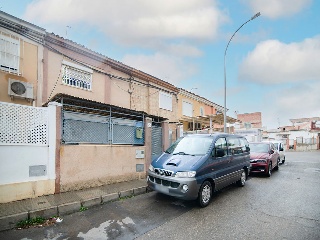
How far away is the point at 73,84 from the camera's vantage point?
12.1 metres

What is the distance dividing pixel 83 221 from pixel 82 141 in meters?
2.98

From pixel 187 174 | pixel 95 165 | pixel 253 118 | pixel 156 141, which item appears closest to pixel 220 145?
pixel 187 174

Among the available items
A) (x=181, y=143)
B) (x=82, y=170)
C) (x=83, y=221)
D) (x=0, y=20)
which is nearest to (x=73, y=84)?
(x=0, y=20)

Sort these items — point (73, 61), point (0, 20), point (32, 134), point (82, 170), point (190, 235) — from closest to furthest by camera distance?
point (190, 235) < point (32, 134) < point (82, 170) < point (0, 20) < point (73, 61)

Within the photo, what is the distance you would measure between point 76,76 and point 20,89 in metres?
3.23

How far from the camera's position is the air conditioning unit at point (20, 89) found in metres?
9.42

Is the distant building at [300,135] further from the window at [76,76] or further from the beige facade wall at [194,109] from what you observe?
the window at [76,76]

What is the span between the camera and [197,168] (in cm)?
562

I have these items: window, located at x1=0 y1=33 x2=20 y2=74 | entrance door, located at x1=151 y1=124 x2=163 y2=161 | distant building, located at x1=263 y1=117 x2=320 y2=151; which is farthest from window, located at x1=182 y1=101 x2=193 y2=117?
distant building, located at x1=263 y1=117 x2=320 y2=151

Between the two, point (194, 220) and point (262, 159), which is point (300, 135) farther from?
point (194, 220)

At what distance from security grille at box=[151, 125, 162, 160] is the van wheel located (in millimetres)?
4016

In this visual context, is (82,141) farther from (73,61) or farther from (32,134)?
(73,61)

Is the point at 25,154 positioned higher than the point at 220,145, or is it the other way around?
the point at 220,145

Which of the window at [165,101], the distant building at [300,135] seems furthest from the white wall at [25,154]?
the distant building at [300,135]
